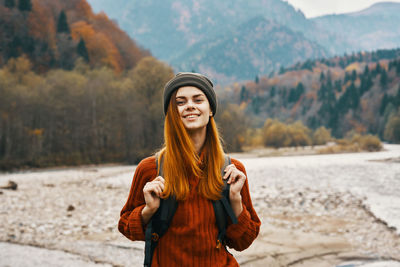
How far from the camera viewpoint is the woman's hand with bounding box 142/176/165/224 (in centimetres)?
190

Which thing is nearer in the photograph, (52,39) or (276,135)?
(52,39)

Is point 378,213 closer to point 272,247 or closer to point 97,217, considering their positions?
point 272,247

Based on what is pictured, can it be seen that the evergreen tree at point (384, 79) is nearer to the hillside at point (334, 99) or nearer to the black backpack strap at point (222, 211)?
the hillside at point (334, 99)

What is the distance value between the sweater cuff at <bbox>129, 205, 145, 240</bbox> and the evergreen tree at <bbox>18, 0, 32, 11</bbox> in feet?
181

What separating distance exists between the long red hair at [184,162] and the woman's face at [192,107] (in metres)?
0.04

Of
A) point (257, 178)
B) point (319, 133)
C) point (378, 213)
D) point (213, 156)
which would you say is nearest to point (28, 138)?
point (257, 178)

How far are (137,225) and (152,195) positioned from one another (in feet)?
0.71

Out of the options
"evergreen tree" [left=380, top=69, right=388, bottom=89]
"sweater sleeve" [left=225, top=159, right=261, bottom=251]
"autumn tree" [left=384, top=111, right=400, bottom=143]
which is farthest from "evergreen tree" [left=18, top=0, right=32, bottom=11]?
"evergreen tree" [left=380, top=69, right=388, bottom=89]

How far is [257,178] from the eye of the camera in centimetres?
1869

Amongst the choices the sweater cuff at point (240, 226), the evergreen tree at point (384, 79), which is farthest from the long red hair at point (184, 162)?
the evergreen tree at point (384, 79)

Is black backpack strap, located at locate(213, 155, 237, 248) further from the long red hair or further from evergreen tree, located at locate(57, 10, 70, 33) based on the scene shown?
evergreen tree, located at locate(57, 10, 70, 33)

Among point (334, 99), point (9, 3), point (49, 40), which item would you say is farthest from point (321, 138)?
point (9, 3)

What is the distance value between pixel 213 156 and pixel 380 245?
6176mm

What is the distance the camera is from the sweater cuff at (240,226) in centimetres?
209
